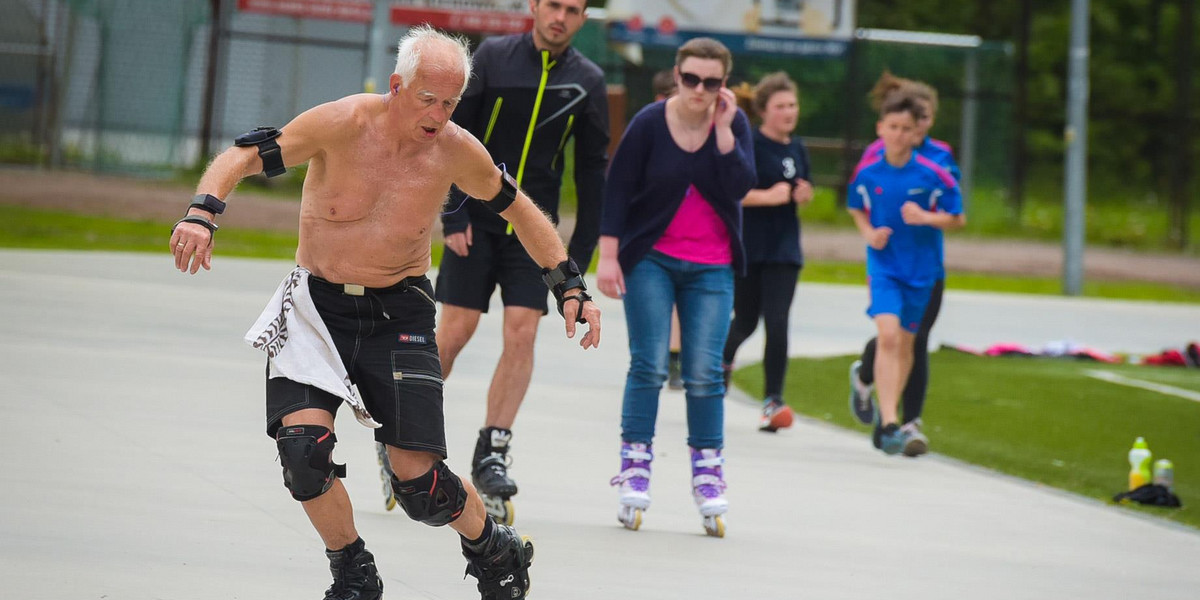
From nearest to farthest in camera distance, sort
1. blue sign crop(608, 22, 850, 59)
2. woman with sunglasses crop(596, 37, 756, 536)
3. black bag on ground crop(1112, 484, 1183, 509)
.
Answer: woman with sunglasses crop(596, 37, 756, 536)
black bag on ground crop(1112, 484, 1183, 509)
blue sign crop(608, 22, 850, 59)

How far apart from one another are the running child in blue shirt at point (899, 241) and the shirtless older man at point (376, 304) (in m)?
4.14

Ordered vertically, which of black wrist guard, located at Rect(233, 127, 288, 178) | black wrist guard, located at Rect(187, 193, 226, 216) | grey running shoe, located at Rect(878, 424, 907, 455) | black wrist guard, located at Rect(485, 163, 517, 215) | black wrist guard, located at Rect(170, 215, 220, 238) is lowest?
grey running shoe, located at Rect(878, 424, 907, 455)

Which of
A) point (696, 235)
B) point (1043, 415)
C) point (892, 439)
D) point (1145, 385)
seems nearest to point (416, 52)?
point (696, 235)

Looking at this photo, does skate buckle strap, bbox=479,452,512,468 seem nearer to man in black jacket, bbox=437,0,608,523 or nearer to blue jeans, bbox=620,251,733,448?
man in black jacket, bbox=437,0,608,523

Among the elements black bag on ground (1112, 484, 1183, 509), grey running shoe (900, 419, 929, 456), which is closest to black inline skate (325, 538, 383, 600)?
black bag on ground (1112, 484, 1183, 509)

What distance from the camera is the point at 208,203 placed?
4.46 metres

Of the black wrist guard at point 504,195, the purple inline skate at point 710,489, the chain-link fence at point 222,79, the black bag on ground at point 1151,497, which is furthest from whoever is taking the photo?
the chain-link fence at point 222,79

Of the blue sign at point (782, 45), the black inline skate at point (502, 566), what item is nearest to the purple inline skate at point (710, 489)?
the black inline skate at point (502, 566)

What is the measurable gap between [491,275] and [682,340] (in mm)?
854

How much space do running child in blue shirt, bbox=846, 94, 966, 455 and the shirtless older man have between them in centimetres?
414

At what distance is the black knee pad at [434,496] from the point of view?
4.84 metres

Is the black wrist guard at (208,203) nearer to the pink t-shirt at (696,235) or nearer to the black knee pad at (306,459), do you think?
the black knee pad at (306,459)

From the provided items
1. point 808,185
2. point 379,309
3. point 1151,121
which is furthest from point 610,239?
point 1151,121

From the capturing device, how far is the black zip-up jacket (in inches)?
276
